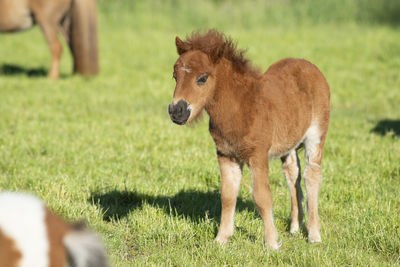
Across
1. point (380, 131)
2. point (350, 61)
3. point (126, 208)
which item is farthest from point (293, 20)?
point (126, 208)

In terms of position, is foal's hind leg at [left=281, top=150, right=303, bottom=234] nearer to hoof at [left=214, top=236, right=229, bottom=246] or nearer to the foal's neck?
hoof at [left=214, top=236, right=229, bottom=246]

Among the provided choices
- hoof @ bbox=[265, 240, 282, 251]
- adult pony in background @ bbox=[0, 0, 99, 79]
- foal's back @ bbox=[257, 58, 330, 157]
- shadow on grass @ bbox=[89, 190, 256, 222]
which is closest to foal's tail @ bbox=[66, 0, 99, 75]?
adult pony in background @ bbox=[0, 0, 99, 79]

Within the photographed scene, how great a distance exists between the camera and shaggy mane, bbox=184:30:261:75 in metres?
3.73

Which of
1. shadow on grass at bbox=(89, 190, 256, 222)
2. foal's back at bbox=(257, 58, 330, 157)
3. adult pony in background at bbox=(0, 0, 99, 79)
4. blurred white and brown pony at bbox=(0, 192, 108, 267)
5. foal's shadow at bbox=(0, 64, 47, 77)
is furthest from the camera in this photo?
foal's shadow at bbox=(0, 64, 47, 77)

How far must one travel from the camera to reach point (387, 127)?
7910 millimetres

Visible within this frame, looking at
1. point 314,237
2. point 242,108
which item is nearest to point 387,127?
point 314,237

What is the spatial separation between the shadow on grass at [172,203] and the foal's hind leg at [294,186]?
1.54 ft

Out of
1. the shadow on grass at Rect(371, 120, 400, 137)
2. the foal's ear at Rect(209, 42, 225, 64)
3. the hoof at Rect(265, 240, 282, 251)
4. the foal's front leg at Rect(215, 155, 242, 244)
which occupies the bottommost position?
the shadow on grass at Rect(371, 120, 400, 137)

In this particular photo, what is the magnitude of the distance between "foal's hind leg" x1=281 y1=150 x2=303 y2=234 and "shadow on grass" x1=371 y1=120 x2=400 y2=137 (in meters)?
3.29

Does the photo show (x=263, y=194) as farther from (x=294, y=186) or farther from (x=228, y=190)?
(x=294, y=186)

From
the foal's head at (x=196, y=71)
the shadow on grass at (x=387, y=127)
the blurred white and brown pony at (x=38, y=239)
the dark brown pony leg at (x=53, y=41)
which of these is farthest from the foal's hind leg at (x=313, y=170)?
the dark brown pony leg at (x=53, y=41)

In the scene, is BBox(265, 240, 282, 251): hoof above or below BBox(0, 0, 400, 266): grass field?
above

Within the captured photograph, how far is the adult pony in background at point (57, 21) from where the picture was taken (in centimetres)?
1062

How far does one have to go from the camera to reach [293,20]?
16922 millimetres
